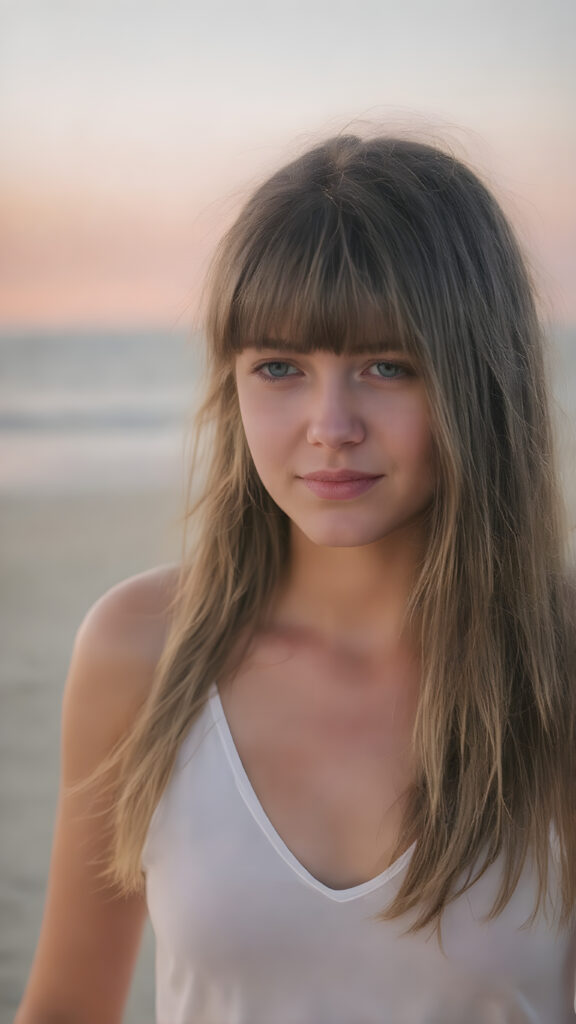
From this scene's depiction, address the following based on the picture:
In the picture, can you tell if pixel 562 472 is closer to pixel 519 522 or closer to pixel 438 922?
pixel 519 522

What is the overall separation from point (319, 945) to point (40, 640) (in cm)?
358

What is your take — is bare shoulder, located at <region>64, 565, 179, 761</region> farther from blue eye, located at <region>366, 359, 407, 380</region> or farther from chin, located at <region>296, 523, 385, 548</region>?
blue eye, located at <region>366, 359, 407, 380</region>

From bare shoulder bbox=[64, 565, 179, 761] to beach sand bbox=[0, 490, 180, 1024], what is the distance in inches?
5.9

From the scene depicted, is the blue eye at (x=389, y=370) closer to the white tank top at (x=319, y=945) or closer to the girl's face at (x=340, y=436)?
the girl's face at (x=340, y=436)

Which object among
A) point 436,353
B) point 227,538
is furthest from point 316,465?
point 227,538

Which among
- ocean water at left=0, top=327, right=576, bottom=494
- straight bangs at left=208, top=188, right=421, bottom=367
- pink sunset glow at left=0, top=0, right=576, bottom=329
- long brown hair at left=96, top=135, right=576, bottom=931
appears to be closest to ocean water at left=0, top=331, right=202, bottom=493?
ocean water at left=0, top=327, right=576, bottom=494

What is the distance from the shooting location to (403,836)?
1.07 metres

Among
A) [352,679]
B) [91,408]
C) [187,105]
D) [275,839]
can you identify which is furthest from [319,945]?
[91,408]

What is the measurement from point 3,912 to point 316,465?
2242 mm

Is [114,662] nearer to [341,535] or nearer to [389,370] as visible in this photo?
[341,535]

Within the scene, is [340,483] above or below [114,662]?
above

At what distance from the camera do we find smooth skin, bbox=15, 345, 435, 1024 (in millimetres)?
1025

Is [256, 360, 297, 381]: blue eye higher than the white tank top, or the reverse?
[256, 360, 297, 381]: blue eye

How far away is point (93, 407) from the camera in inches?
282
